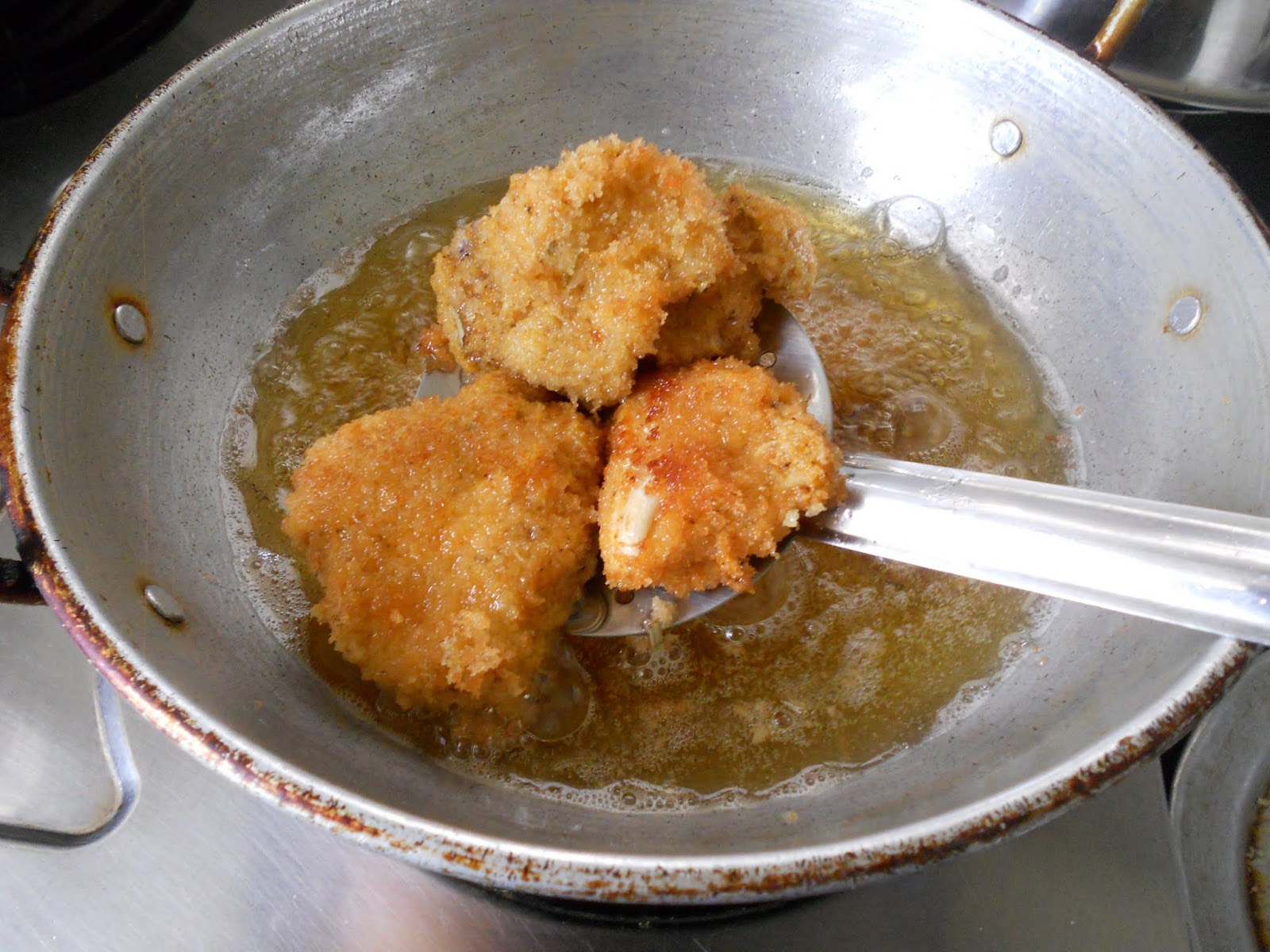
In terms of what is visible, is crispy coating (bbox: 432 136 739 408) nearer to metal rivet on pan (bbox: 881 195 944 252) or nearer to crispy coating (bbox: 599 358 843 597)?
crispy coating (bbox: 599 358 843 597)

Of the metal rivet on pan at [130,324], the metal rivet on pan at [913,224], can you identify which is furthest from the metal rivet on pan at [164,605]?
the metal rivet on pan at [913,224]

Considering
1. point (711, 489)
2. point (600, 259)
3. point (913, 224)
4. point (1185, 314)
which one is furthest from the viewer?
point (913, 224)

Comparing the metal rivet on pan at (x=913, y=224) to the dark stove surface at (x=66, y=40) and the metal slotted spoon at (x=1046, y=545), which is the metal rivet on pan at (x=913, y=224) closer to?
the metal slotted spoon at (x=1046, y=545)

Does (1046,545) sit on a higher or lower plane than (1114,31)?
lower

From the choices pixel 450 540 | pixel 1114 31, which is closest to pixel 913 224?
pixel 1114 31

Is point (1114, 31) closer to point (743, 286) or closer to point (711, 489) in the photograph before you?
point (743, 286)

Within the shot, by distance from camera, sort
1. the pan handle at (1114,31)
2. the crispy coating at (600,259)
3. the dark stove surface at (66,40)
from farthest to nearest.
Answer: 1. the dark stove surface at (66,40)
2. the pan handle at (1114,31)
3. the crispy coating at (600,259)

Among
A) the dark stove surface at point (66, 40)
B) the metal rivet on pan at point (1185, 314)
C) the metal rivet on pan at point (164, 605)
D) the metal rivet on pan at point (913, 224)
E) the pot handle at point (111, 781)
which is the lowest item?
the pot handle at point (111, 781)

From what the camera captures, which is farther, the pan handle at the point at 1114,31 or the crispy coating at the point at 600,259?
the pan handle at the point at 1114,31

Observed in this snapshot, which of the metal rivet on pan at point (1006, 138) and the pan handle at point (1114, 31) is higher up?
the pan handle at point (1114, 31)
